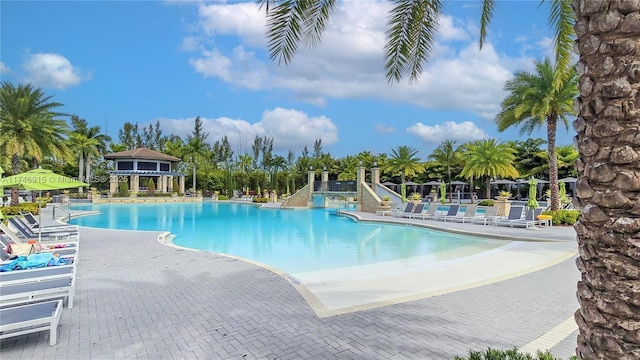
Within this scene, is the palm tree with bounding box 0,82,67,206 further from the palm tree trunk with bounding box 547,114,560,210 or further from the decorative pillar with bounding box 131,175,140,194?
the palm tree trunk with bounding box 547,114,560,210

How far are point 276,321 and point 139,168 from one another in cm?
5110

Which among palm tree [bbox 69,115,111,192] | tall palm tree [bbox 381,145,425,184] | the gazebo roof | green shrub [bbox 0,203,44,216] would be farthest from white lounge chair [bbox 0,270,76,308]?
the gazebo roof

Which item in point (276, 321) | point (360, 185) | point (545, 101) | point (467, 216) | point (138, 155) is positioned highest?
point (138, 155)

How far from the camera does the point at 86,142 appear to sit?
44.6 m

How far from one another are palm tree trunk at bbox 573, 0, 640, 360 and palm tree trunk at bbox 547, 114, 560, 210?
1992 cm

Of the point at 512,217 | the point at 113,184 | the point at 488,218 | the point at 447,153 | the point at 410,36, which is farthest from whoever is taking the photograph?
the point at 113,184

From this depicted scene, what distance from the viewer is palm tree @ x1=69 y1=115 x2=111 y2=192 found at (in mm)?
44188

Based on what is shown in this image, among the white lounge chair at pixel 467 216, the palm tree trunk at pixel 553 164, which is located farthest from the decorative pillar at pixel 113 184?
the palm tree trunk at pixel 553 164

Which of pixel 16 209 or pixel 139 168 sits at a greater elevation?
pixel 139 168

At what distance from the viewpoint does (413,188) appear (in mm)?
53625

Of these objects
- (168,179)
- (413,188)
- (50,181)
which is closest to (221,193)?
(168,179)

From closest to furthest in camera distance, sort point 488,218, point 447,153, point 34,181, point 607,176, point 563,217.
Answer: point 607,176
point 34,181
point 563,217
point 488,218
point 447,153

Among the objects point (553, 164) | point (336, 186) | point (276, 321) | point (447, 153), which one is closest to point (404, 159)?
point (447, 153)

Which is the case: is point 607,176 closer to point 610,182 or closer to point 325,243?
point 610,182
